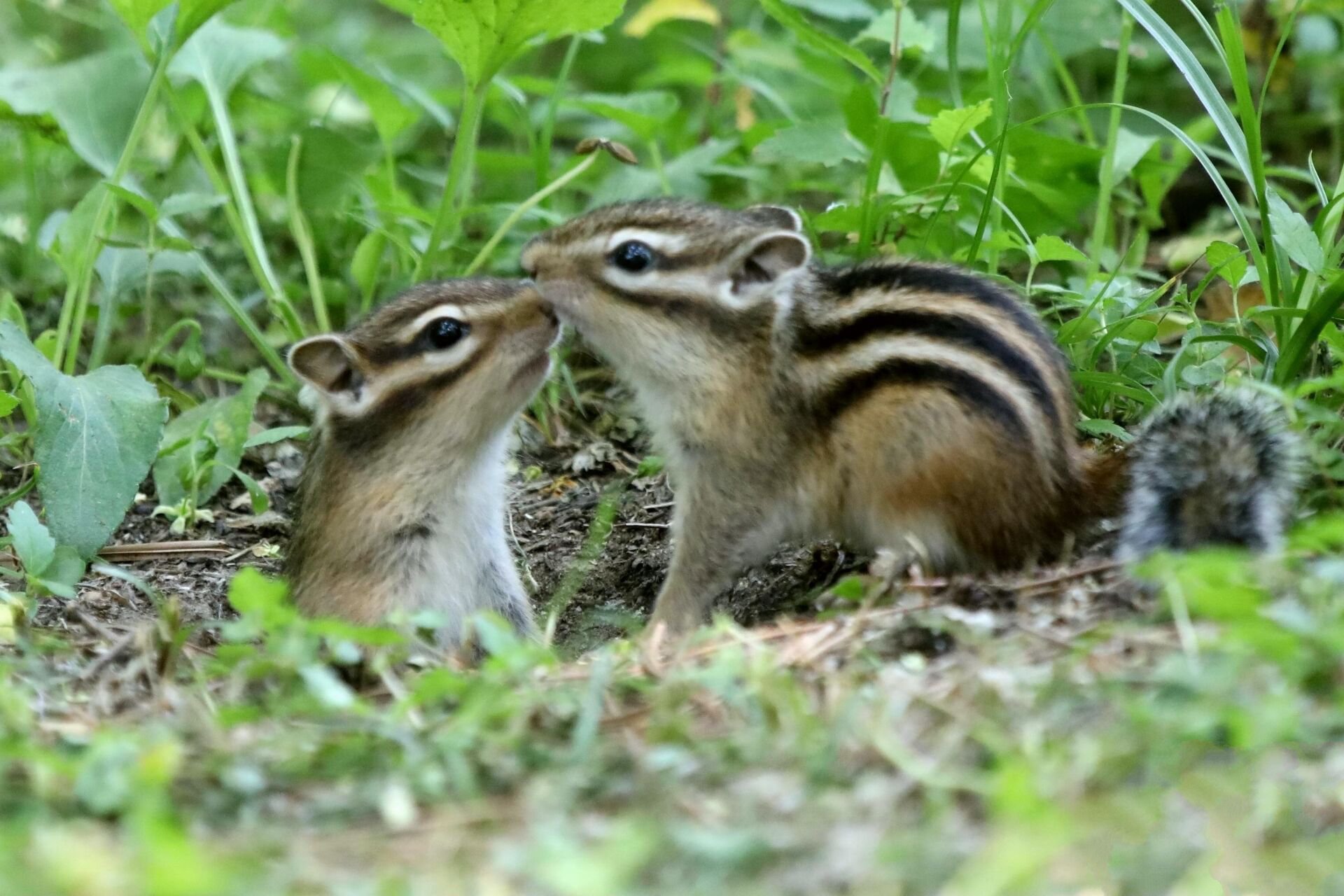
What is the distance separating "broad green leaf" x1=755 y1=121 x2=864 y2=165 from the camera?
16.6 feet

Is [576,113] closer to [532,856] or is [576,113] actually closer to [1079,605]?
[1079,605]

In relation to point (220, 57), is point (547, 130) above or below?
below

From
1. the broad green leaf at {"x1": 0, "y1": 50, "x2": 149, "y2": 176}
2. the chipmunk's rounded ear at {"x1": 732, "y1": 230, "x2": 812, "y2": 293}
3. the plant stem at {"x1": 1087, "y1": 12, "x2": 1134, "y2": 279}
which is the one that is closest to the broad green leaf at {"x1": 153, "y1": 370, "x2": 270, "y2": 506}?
the broad green leaf at {"x1": 0, "y1": 50, "x2": 149, "y2": 176}

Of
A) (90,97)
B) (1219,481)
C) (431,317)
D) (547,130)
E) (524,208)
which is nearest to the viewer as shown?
(1219,481)

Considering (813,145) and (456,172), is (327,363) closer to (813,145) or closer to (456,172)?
(456,172)

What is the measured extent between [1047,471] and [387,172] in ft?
11.0

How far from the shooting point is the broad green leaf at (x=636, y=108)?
5793 millimetres

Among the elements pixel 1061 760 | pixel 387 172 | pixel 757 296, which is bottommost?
pixel 1061 760

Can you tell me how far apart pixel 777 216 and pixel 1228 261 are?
1.35 metres

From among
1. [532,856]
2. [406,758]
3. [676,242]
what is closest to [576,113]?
[676,242]

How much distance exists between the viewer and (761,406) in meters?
4.30

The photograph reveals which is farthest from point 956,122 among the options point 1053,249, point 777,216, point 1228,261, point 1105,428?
point 1105,428

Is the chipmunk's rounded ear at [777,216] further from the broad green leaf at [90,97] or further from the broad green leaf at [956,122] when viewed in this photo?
the broad green leaf at [90,97]

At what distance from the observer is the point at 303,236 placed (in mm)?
6172
